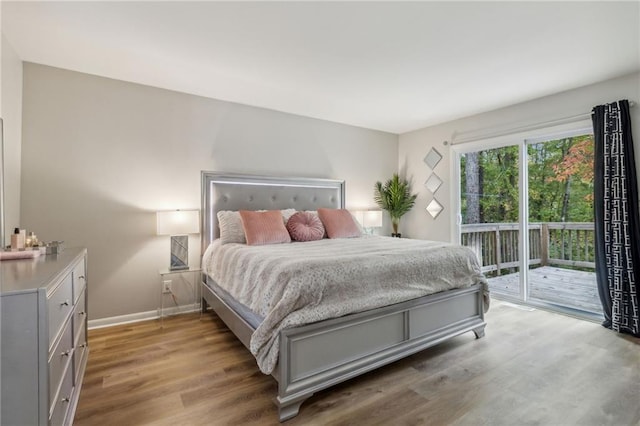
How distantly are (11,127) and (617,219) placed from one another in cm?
548

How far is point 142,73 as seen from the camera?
289 cm

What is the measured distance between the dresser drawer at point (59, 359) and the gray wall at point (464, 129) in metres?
4.44

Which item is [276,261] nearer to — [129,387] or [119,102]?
[129,387]

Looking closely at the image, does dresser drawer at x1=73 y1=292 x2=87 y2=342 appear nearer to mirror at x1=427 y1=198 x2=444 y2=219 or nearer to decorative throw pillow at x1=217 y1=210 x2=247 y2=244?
decorative throw pillow at x1=217 y1=210 x2=247 y2=244

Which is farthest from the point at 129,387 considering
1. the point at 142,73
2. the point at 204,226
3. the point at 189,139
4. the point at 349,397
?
the point at 142,73

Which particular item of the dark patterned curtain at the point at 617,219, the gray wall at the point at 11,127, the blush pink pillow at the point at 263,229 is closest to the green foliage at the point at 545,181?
the dark patterned curtain at the point at 617,219

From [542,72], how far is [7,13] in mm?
4378

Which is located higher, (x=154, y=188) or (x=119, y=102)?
(x=119, y=102)

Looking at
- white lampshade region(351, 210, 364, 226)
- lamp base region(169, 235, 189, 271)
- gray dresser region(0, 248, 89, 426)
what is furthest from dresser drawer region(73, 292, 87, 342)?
white lampshade region(351, 210, 364, 226)

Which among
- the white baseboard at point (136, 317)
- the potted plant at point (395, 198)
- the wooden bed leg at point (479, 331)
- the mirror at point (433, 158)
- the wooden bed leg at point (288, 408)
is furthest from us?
the potted plant at point (395, 198)

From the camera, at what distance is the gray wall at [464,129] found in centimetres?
298

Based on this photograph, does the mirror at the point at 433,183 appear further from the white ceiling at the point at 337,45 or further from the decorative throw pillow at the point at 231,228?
the decorative throw pillow at the point at 231,228

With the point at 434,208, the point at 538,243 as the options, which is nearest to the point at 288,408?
the point at 538,243

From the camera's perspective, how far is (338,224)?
11.8 feet
